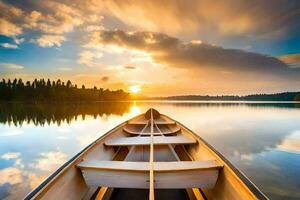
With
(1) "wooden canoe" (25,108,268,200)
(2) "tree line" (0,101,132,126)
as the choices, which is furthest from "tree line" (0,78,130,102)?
(1) "wooden canoe" (25,108,268,200)

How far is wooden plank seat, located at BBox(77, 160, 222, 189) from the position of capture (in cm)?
286

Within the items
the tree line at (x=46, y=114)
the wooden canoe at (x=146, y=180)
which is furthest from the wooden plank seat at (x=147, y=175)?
the tree line at (x=46, y=114)

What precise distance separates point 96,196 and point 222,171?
6.39ft

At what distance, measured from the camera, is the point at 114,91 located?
121375 millimetres

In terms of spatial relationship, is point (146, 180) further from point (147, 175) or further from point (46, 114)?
point (46, 114)

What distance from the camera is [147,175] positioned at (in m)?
2.88

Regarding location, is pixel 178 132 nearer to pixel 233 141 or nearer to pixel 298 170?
pixel 298 170

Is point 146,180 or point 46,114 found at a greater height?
point 146,180

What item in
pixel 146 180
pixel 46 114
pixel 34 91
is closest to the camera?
pixel 146 180

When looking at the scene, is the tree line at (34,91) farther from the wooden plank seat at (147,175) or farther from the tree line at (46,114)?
the wooden plank seat at (147,175)

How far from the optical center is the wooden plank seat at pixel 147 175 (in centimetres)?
286

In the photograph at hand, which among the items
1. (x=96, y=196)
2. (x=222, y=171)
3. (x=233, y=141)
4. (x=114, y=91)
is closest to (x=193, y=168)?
(x=222, y=171)

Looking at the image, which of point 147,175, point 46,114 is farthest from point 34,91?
point 147,175

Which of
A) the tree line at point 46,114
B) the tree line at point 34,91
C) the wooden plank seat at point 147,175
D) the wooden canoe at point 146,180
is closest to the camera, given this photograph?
the wooden canoe at point 146,180
